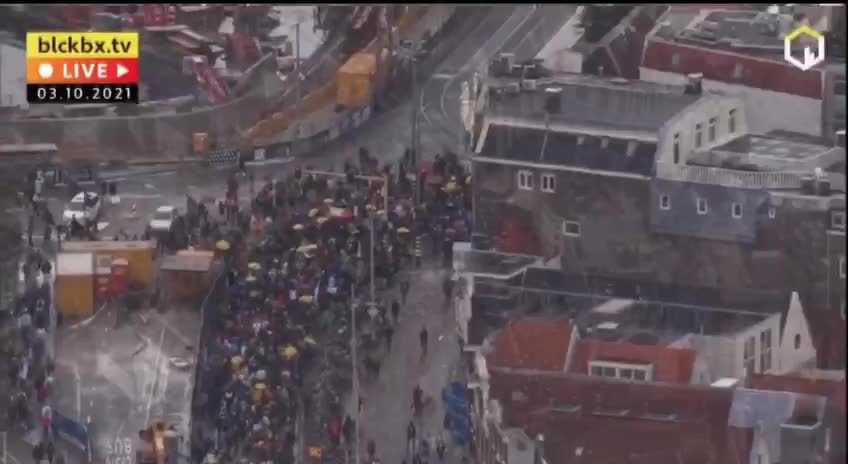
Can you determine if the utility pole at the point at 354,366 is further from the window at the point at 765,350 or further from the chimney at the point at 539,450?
the window at the point at 765,350

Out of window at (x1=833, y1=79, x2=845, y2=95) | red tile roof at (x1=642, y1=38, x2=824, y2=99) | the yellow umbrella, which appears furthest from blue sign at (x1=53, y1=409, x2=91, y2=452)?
window at (x1=833, y1=79, x2=845, y2=95)

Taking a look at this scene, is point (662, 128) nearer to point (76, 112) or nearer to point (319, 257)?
point (319, 257)

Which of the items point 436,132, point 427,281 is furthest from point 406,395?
point 436,132

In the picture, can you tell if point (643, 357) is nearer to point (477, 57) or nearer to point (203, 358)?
point (203, 358)

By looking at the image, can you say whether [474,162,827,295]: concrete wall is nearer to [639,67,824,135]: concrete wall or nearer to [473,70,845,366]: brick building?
[473,70,845,366]: brick building

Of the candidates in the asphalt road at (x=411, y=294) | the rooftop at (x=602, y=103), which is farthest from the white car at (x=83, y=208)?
the rooftop at (x=602, y=103)
